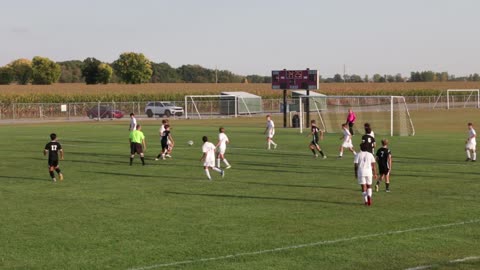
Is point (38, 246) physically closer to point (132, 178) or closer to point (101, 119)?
point (132, 178)

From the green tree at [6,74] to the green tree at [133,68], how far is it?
2267 centimetres

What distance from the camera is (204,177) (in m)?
23.1

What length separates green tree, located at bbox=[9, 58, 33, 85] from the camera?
14400 cm

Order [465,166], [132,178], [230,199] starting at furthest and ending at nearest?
[465,166] < [132,178] < [230,199]

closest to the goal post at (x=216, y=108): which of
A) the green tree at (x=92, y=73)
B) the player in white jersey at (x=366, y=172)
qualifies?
the green tree at (x=92, y=73)

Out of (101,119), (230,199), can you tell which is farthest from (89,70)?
(230,199)

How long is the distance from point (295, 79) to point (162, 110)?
101ft

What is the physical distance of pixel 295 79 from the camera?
54.1 meters

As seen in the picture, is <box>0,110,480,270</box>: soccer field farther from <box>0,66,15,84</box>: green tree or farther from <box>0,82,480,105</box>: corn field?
<box>0,66,15,84</box>: green tree

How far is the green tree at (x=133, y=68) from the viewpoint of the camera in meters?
153

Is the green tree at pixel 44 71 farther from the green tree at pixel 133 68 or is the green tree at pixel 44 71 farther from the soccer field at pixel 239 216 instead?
the soccer field at pixel 239 216

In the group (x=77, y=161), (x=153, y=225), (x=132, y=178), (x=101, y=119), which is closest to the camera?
(x=153, y=225)

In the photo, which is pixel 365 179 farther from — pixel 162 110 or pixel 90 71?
pixel 90 71

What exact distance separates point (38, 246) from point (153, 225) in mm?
2766
